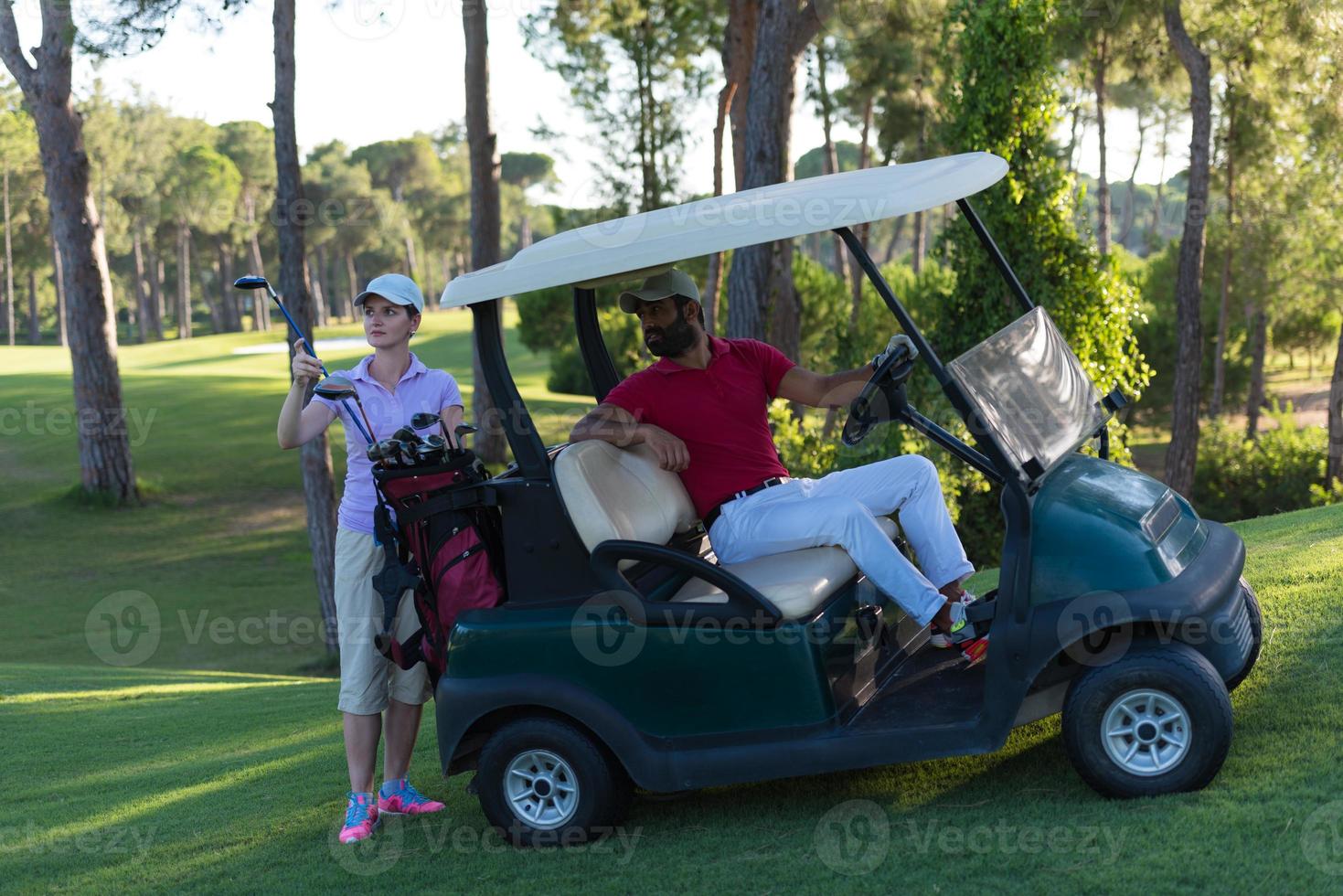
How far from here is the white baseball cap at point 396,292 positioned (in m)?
4.34

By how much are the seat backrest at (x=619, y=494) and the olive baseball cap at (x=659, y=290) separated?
52cm

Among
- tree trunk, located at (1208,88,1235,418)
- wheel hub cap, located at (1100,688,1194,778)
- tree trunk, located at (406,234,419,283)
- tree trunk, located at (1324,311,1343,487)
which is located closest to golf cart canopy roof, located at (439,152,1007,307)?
wheel hub cap, located at (1100,688,1194,778)

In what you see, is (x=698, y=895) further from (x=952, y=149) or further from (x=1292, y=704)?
(x=952, y=149)

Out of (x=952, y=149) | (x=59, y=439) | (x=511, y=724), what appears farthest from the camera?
(x=59, y=439)

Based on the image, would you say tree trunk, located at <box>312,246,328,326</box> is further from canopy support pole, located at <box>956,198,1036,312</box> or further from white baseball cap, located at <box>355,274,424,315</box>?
canopy support pole, located at <box>956,198,1036,312</box>

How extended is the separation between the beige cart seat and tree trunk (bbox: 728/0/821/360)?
804 centimetres

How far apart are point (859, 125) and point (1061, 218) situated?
24798mm

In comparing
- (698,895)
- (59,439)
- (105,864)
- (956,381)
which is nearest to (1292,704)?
(956,381)

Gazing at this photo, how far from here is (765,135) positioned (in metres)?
12.6

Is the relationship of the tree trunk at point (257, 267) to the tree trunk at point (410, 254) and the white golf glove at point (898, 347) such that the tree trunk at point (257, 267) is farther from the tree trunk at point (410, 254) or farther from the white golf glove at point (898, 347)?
the white golf glove at point (898, 347)

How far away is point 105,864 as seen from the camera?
14.1 ft

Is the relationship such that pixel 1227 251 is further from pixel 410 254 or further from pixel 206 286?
pixel 206 286

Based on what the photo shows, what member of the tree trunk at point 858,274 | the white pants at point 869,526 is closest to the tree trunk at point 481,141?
the tree trunk at point 858,274

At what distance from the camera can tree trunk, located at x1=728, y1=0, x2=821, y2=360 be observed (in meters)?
12.6
